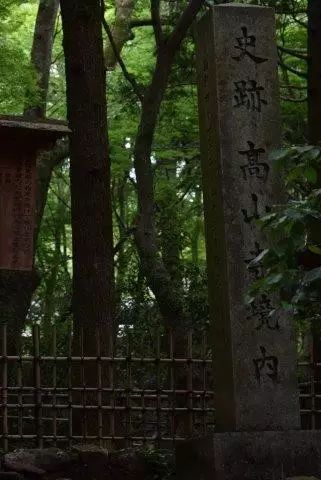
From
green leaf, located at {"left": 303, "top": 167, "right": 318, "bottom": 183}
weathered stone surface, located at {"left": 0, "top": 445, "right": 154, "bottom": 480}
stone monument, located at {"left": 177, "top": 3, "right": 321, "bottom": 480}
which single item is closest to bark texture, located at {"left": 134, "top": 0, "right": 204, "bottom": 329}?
stone monument, located at {"left": 177, "top": 3, "right": 321, "bottom": 480}

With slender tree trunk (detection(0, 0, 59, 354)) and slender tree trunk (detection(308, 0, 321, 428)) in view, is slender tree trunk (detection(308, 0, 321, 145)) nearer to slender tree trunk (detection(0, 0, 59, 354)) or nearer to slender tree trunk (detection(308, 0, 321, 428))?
slender tree trunk (detection(308, 0, 321, 428))

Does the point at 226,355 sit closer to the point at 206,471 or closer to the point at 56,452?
the point at 206,471

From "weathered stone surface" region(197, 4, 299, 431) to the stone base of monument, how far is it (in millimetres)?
132

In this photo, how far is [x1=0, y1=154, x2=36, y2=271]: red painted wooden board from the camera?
830cm

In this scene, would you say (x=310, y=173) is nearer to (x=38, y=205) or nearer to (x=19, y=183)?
(x=19, y=183)

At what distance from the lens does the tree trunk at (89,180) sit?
10062 millimetres

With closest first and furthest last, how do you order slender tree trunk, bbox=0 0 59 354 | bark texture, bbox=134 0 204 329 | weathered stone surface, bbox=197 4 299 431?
weathered stone surface, bbox=197 4 299 431 < bark texture, bbox=134 0 204 329 < slender tree trunk, bbox=0 0 59 354

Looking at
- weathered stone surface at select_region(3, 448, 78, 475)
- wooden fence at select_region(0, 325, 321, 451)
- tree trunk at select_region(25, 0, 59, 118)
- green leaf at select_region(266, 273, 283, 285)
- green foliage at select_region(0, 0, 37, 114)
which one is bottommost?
weathered stone surface at select_region(3, 448, 78, 475)

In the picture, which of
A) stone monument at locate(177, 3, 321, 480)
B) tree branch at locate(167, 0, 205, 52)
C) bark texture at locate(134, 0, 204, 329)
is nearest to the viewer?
stone monument at locate(177, 3, 321, 480)

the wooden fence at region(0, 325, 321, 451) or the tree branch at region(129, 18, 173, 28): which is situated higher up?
the tree branch at region(129, 18, 173, 28)

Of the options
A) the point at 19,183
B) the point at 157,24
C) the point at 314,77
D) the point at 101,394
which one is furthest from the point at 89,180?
the point at 157,24

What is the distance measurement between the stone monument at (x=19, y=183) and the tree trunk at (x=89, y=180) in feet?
5.52

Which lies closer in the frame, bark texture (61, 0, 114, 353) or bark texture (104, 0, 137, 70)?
bark texture (61, 0, 114, 353)

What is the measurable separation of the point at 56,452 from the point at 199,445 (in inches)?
60.3
